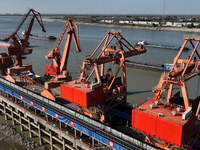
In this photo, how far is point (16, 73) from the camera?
43.9m

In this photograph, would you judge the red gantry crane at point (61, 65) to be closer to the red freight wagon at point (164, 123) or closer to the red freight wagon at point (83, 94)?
the red freight wagon at point (83, 94)

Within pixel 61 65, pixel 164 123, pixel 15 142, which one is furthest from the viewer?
pixel 61 65

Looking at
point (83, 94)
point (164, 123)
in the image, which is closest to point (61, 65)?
point (83, 94)

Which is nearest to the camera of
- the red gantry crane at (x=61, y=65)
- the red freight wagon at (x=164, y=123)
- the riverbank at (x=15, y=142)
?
the red freight wagon at (x=164, y=123)

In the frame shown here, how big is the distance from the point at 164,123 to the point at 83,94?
9.50 meters

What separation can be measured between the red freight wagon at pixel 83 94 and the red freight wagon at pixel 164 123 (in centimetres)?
→ 627

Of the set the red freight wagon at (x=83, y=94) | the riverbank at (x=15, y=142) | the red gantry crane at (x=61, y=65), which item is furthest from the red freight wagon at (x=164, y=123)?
the riverbank at (x=15, y=142)

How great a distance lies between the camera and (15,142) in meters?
31.0

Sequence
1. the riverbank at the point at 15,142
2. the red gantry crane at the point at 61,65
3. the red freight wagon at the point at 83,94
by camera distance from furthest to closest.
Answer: the red gantry crane at the point at 61,65
the riverbank at the point at 15,142
the red freight wagon at the point at 83,94

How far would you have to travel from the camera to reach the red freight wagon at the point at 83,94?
2336 cm

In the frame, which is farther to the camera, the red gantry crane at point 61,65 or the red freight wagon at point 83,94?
the red gantry crane at point 61,65

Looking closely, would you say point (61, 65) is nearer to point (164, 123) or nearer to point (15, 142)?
point (15, 142)

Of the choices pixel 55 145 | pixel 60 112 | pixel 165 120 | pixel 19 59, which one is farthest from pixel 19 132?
pixel 165 120

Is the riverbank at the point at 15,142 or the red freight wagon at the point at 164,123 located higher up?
the red freight wagon at the point at 164,123
